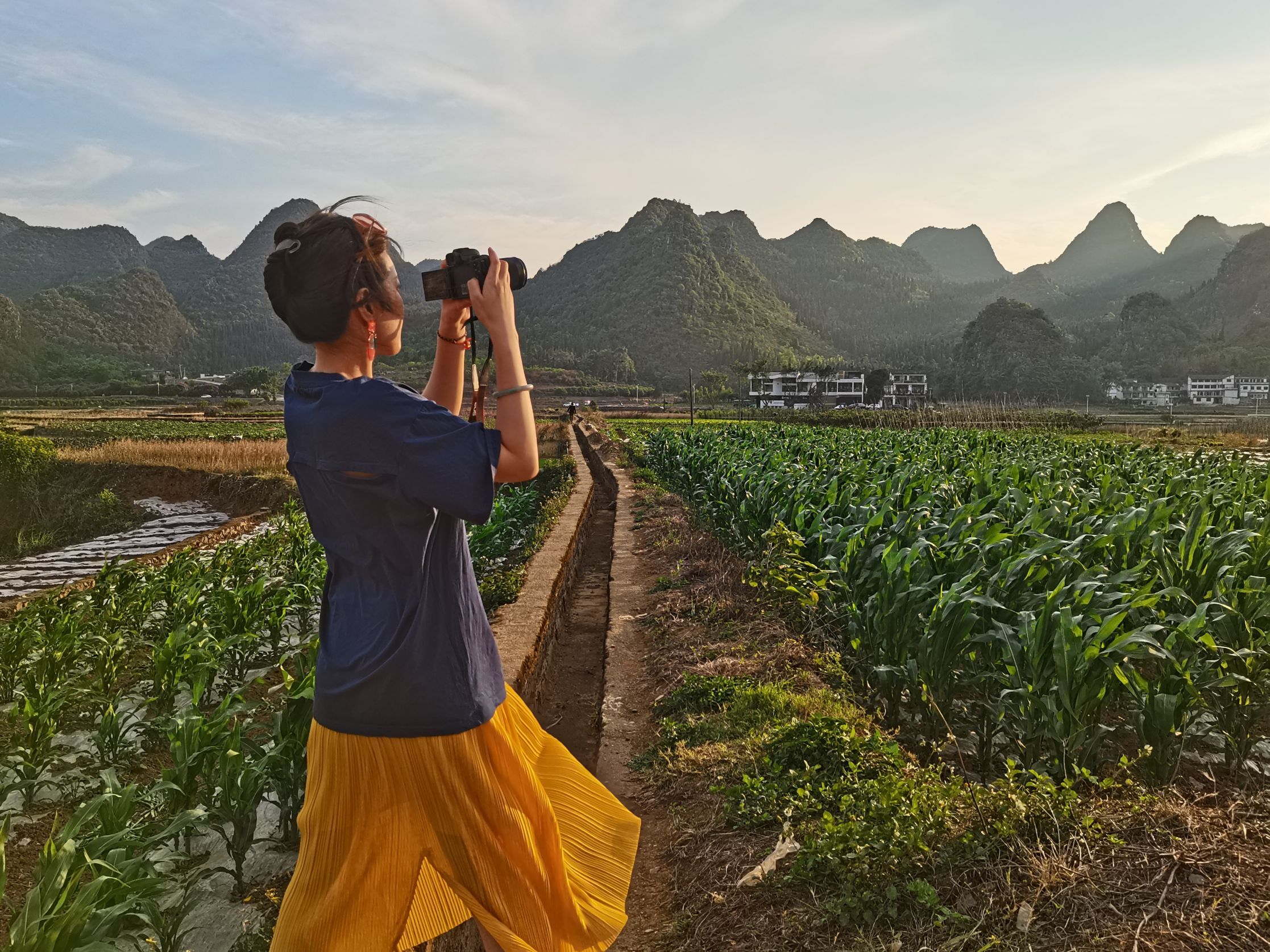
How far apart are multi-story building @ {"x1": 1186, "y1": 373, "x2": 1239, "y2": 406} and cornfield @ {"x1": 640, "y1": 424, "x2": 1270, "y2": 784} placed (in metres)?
98.3

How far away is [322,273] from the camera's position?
4.90ft

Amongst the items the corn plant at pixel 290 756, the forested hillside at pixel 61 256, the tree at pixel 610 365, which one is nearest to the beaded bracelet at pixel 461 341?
the corn plant at pixel 290 756

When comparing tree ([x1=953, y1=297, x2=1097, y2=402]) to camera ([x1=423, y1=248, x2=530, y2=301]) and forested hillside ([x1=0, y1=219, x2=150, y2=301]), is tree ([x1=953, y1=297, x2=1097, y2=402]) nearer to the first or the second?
camera ([x1=423, y1=248, x2=530, y2=301])

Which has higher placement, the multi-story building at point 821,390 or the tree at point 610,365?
the tree at point 610,365

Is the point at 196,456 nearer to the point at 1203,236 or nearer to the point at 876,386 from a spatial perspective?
the point at 876,386

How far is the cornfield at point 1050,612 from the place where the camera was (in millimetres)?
3252

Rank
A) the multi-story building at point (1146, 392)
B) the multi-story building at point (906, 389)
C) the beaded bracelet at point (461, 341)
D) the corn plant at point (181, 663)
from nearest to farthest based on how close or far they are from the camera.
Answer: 1. the beaded bracelet at point (461, 341)
2. the corn plant at point (181, 663)
3. the multi-story building at point (906, 389)
4. the multi-story building at point (1146, 392)

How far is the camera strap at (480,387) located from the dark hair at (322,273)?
0.26 meters

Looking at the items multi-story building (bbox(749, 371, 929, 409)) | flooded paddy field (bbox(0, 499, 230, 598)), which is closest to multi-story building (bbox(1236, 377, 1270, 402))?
multi-story building (bbox(749, 371, 929, 409))

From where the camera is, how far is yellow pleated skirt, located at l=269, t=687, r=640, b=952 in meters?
1.49

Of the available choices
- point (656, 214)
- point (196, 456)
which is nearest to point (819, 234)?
point (656, 214)

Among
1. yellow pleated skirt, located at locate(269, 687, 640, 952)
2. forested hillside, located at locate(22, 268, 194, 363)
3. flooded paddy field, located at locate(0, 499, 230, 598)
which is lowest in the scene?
flooded paddy field, located at locate(0, 499, 230, 598)

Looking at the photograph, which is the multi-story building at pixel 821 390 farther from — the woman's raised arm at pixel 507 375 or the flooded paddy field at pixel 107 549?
the woman's raised arm at pixel 507 375

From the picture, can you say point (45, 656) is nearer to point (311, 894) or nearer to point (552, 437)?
point (311, 894)
